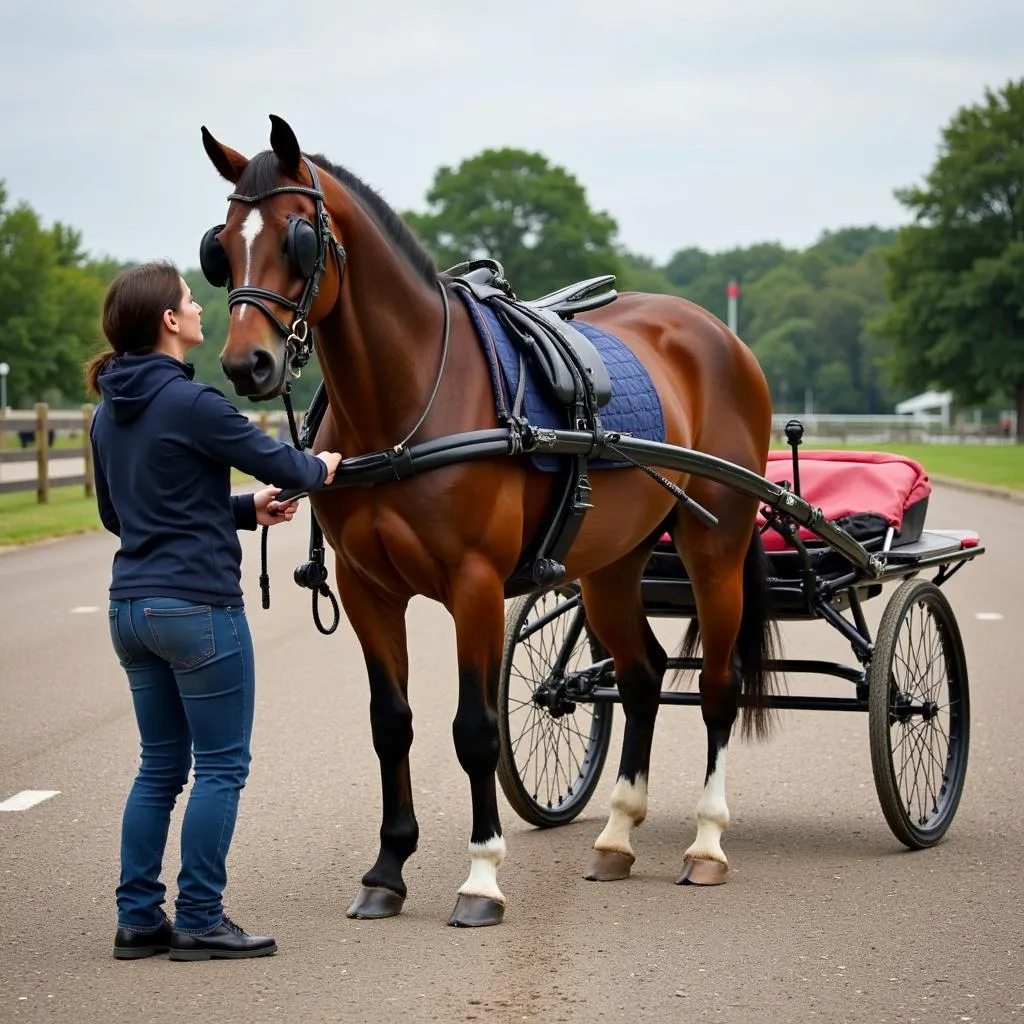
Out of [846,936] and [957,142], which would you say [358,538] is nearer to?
[846,936]

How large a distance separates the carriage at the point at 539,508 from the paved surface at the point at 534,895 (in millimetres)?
234

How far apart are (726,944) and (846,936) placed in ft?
1.19

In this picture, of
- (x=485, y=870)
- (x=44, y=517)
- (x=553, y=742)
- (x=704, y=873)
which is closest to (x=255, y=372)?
(x=485, y=870)

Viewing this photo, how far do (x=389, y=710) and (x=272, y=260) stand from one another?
1.53m

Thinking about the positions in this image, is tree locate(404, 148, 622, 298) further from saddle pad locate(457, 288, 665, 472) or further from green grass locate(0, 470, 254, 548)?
saddle pad locate(457, 288, 665, 472)

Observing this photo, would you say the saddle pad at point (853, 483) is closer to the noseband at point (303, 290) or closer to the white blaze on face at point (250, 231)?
the noseband at point (303, 290)

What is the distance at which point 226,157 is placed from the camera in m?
4.89

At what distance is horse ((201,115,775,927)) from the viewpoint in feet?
15.5

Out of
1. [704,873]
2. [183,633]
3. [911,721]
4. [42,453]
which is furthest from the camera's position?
[42,453]

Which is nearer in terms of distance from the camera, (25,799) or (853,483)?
(25,799)

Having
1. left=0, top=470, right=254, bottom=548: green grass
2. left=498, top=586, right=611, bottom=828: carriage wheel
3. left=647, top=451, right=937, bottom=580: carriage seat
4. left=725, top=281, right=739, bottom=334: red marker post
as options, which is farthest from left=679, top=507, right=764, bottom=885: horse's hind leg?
left=725, top=281, right=739, bottom=334: red marker post

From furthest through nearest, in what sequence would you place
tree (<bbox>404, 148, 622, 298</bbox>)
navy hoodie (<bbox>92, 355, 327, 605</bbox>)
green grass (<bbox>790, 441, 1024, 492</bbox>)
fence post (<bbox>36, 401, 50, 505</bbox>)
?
tree (<bbox>404, 148, 622, 298</bbox>) < green grass (<bbox>790, 441, 1024, 492</bbox>) < fence post (<bbox>36, 401, 50, 505</bbox>) < navy hoodie (<bbox>92, 355, 327, 605</bbox>)

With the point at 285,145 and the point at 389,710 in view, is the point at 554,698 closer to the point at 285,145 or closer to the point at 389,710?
the point at 389,710

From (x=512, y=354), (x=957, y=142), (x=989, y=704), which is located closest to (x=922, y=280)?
(x=957, y=142)
